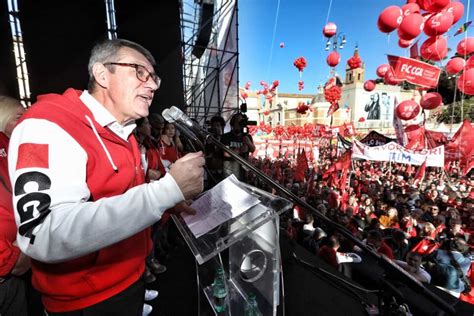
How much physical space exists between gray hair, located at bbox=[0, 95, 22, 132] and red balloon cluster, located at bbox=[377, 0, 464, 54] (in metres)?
7.63

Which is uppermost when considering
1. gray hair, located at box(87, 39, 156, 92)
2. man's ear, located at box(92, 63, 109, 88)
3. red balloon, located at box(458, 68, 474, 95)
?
red balloon, located at box(458, 68, 474, 95)

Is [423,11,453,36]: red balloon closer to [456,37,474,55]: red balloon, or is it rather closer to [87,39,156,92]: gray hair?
[456,37,474,55]: red balloon

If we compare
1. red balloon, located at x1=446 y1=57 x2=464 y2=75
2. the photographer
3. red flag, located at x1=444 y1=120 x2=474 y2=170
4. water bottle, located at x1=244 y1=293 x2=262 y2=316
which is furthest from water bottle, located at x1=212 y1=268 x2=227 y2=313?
red flag, located at x1=444 y1=120 x2=474 y2=170

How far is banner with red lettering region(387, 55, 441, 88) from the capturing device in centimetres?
660

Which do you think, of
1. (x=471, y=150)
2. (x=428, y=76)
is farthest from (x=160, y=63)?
(x=471, y=150)

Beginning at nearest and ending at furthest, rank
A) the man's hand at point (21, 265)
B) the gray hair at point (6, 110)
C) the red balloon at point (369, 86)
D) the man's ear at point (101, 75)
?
the man's ear at point (101, 75) → the man's hand at point (21, 265) → the gray hair at point (6, 110) → the red balloon at point (369, 86)

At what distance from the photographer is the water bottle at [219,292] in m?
1.25

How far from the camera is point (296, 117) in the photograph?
188 feet

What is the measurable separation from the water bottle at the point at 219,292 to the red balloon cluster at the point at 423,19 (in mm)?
7346

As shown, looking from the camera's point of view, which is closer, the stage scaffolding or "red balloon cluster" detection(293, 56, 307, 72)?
the stage scaffolding

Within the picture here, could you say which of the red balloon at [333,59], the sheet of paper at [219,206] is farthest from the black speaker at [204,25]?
the sheet of paper at [219,206]

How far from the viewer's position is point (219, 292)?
1250 millimetres

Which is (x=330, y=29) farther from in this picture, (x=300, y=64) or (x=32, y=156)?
(x=32, y=156)

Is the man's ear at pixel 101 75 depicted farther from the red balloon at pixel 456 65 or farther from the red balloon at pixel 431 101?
the red balloon at pixel 456 65
